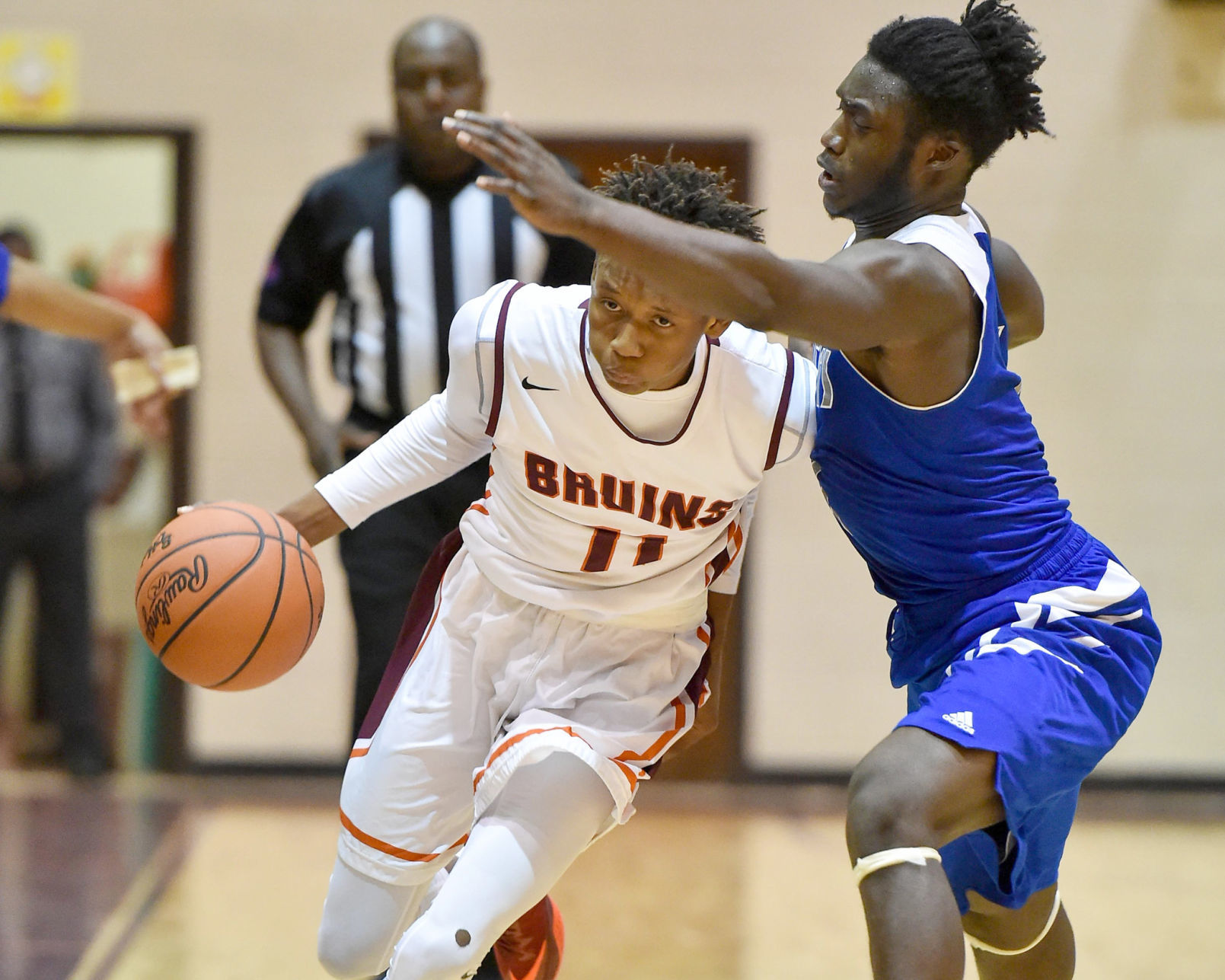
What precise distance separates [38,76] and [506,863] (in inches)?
176

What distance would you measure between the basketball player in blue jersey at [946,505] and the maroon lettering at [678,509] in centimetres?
24

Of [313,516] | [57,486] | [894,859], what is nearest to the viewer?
[894,859]

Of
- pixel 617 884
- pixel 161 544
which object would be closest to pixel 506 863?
pixel 161 544

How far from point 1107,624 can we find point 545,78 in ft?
12.8

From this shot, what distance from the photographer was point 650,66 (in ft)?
18.5

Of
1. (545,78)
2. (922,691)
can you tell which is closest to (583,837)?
(922,691)

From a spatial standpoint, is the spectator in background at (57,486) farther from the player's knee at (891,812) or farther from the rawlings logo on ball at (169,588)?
the player's knee at (891,812)

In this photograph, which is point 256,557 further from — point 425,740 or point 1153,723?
point 1153,723

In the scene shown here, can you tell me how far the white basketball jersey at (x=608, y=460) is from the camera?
2.50m

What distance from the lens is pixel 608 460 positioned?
2.51 m

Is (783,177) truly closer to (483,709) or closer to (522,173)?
(483,709)

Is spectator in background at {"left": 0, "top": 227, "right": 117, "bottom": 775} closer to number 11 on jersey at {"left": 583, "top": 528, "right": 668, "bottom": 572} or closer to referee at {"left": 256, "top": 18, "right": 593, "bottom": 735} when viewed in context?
referee at {"left": 256, "top": 18, "right": 593, "bottom": 735}

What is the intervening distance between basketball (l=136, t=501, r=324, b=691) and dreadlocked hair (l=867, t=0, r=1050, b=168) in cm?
135

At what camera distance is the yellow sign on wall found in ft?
18.4
